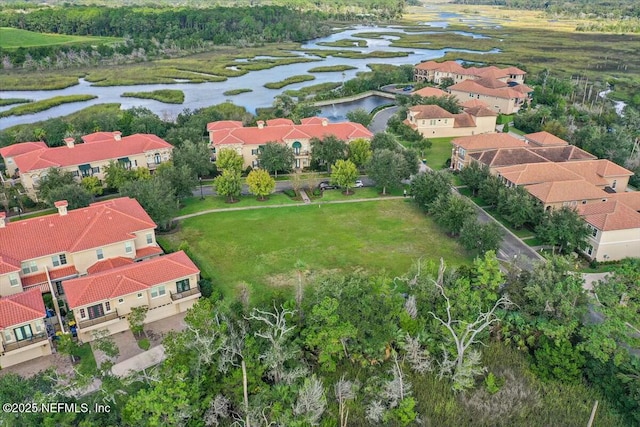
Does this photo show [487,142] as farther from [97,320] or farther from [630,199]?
[97,320]

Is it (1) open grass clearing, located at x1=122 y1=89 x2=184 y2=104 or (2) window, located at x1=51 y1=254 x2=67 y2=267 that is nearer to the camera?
(2) window, located at x1=51 y1=254 x2=67 y2=267

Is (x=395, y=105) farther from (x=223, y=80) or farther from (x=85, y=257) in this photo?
(x=85, y=257)

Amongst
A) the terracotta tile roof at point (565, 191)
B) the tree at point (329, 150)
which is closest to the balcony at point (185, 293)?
the tree at point (329, 150)

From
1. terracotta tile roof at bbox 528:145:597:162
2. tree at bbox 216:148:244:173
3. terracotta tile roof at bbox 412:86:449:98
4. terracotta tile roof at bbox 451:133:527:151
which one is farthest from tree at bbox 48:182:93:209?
terracotta tile roof at bbox 412:86:449:98

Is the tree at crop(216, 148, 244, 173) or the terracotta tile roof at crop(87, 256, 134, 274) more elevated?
the tree at crop(216, 148, 244, 173)

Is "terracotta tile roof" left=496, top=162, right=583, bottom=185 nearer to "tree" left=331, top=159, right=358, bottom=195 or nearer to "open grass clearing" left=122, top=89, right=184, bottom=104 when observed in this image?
"tree" left=331, top=159, right=358, bottom=195

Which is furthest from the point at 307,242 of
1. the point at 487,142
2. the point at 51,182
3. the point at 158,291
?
the point at 487,142
